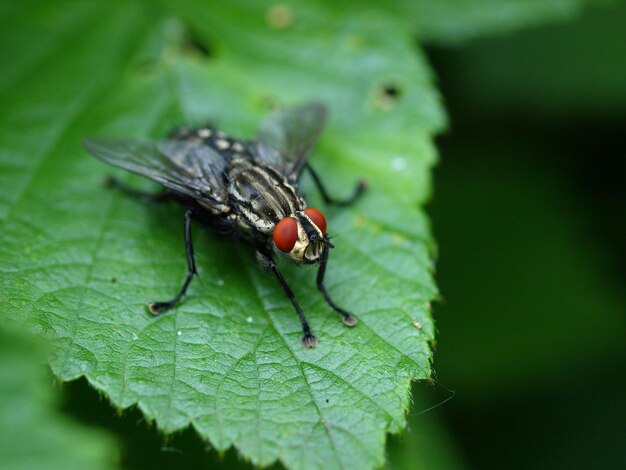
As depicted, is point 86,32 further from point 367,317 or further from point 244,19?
point 367,317

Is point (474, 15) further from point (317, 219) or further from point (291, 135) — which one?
point (317, 219)

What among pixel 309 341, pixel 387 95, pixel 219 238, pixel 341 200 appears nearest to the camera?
pixel 309 341

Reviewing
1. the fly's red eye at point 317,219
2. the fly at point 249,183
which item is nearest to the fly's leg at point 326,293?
Result: the fly at point 249,183

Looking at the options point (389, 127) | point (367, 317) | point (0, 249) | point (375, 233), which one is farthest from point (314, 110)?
point (0, 249)

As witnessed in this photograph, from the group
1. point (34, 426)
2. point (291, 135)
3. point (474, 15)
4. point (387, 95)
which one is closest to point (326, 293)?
point (291, 135)

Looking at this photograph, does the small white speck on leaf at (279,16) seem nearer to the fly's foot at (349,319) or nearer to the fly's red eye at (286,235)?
the fly's red eye at (286,235)

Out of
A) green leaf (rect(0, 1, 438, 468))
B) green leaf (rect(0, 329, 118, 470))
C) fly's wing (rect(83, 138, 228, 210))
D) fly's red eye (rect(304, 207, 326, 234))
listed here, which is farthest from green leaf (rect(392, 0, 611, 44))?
green leaf (rect(0, 329, 118, 470))
